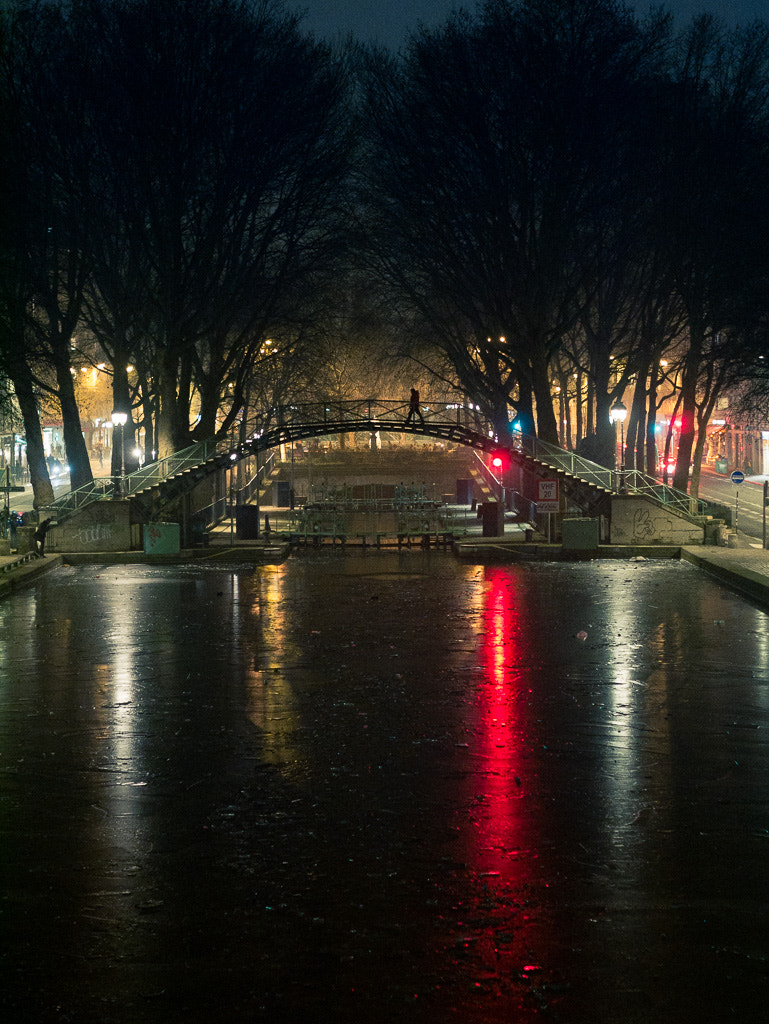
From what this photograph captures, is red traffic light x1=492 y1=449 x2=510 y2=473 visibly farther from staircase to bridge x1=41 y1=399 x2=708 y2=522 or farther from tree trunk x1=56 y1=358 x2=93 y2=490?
tree trunk x1=56 y1=358 x2=93 y2=490

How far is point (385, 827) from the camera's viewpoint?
431 inches

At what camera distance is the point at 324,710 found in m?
16.1

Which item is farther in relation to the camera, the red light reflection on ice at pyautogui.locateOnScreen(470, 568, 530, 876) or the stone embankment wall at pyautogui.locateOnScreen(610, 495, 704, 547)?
the stone embankment wall at pyautogui.locateOnScreen(610, 495, 704, 547)

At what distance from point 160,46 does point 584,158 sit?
14210 millimetres

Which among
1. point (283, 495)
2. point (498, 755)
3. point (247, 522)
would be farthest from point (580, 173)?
point (498, 755)

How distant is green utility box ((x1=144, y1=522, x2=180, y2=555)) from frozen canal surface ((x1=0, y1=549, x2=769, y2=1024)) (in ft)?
54.8

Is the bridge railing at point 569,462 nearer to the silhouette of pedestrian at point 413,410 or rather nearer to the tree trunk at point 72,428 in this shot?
the silhouette of pedestrian at point 413,410

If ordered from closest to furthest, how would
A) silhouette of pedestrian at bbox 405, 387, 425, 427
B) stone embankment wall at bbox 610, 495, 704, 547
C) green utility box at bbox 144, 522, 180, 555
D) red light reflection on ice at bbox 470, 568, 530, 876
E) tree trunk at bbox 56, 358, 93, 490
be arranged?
red light reflection on ice at bbox 470, 568, 530, 876 < green utility box at bbox 144, 522, 180, 555 < stone embankment wall at bbox 610, 495, 704, 547 < tree trunk at bbox 56, 358, 93, 490 < silhouette of pedestrian at bbox 405, 387, 425, 427

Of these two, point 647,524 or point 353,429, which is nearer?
point 647,524

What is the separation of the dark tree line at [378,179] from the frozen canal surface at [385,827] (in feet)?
79.4

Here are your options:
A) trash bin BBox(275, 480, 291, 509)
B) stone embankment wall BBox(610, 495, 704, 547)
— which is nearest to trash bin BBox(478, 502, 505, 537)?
stone embankment wall BBox(610, 495, 704, 547)

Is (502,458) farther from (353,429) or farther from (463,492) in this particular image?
(463,492)

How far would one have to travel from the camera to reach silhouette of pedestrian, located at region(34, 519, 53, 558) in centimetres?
3828

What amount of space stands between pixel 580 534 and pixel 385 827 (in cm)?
2957
